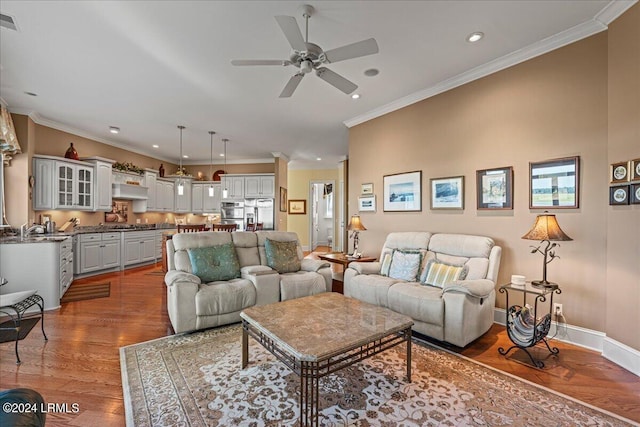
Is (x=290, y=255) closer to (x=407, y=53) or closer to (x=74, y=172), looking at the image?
(x=407, y=53)

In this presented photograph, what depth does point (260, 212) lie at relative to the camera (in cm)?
794

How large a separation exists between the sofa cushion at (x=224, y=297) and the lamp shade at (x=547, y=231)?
2.89 m

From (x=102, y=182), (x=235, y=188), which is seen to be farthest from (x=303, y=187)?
(x=102, y=182)

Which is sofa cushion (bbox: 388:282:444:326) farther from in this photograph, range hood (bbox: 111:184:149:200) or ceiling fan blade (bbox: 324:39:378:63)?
range hood (bbox: 111:184:149:200)

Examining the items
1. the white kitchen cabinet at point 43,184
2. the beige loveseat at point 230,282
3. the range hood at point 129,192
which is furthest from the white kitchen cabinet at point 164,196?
the beige loveseat at point 230,282

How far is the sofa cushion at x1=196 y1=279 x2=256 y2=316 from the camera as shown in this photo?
2.93 metres

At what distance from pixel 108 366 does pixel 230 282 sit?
127 centimetres

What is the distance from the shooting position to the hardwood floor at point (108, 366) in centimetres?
187

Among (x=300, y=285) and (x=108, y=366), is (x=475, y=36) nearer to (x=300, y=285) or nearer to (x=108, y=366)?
(x=300, y=285)

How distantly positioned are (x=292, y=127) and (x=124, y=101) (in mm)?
2701

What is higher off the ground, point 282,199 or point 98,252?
point 282,199

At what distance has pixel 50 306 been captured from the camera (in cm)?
364

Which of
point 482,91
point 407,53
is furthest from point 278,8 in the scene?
point 482,91

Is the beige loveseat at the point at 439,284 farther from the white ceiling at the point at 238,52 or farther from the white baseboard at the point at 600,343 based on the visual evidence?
the white ceiling at the point at 238,52
